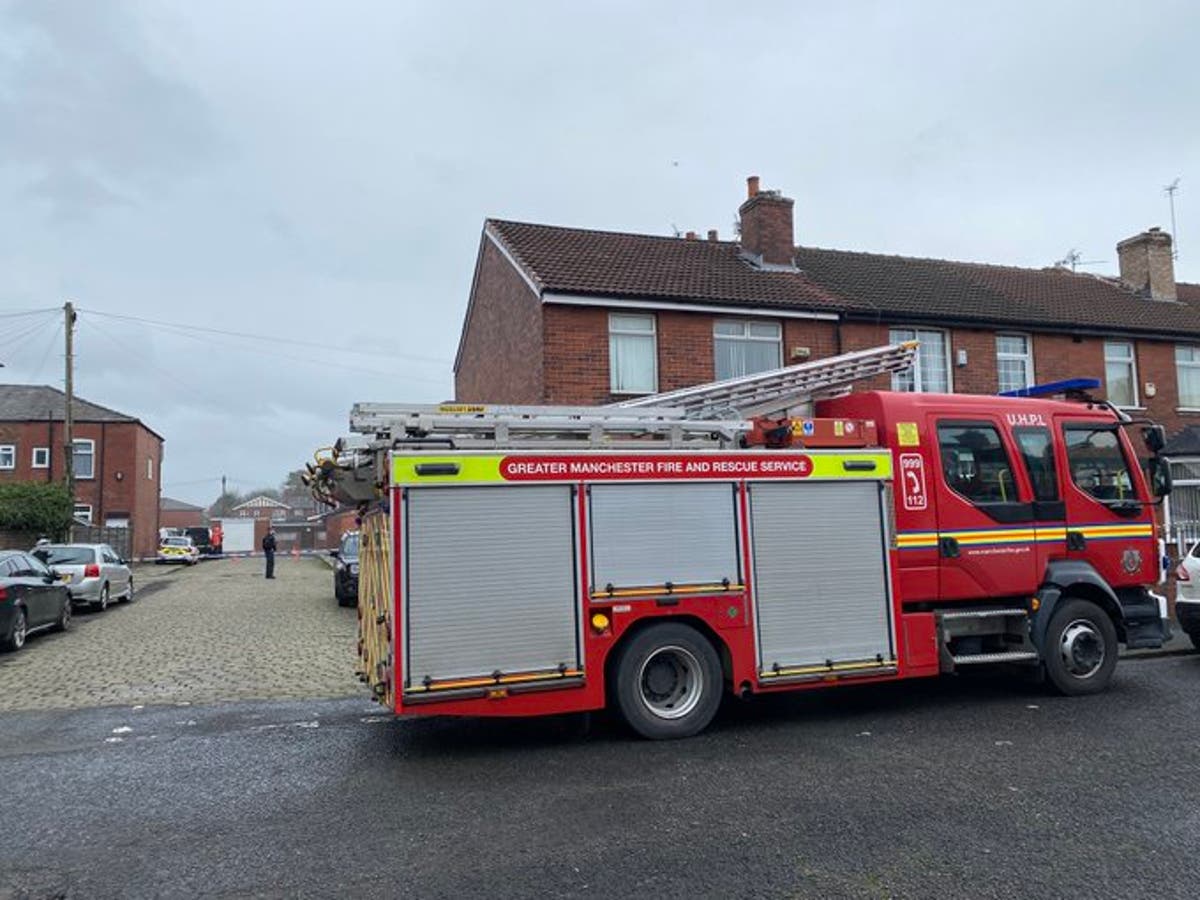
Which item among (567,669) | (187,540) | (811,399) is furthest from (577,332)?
(187,540)

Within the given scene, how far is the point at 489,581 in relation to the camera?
6395 mm

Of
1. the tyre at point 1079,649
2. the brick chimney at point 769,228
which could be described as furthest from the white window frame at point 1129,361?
the tyre at point 1079,649

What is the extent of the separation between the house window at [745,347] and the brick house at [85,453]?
32.5 m

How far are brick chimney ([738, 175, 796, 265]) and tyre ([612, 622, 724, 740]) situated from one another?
14.0 meters

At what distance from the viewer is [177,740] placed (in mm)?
7340

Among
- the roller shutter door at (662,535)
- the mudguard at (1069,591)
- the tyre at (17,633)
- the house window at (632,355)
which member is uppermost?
the house window at (632,355)

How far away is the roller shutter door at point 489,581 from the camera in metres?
6.22

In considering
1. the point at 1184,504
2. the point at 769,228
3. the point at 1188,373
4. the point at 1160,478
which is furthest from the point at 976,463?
the point at 1188,373

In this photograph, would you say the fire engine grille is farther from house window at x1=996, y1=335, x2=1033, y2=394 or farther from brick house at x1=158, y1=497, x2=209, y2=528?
brick house at x1=158, y1=497, x2=209, y2=528

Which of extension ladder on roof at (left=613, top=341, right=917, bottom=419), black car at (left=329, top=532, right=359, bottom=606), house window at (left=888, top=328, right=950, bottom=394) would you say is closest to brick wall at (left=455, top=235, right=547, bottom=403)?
black car at (left=329, top=532, right=359, bottom=606)

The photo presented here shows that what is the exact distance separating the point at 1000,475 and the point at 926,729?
8.28ft

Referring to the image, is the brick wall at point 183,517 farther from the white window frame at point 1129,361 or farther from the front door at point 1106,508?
the front door at point 1106,508

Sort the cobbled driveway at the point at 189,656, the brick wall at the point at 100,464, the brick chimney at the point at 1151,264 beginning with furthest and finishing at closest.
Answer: the brick wall at the point at 100,464, the brick chimney at the point at 1151,264, the cobbled driveway at the point at 189,656

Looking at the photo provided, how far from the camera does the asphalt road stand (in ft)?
14.2
